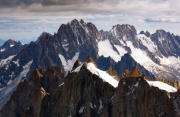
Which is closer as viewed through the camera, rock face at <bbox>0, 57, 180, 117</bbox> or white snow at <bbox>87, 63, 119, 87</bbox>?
rock face at <bbox>0, 57, 180, 117</bbox>

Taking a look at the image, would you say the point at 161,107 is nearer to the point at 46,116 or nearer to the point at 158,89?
the point at 158,89

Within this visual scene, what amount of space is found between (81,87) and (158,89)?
3704 cm

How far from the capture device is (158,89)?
107 meters

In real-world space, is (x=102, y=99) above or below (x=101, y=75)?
below

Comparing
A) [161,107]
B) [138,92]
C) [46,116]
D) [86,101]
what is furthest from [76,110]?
[161,107]

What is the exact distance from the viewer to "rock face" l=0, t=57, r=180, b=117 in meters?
107

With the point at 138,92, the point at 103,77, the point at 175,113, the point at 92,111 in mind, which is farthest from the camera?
the point at 103,77

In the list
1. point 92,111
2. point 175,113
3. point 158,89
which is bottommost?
point 92,111

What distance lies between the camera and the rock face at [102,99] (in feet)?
350

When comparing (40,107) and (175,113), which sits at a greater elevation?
(175,113)

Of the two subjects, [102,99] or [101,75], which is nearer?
[102,99]

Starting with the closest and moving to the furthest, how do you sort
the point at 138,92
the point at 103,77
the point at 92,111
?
the point at 138,92 < the point at 92,111 < the point at 103,77

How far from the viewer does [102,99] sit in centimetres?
12475

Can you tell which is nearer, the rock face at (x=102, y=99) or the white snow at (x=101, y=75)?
the rock face at (x=102, y=99)
